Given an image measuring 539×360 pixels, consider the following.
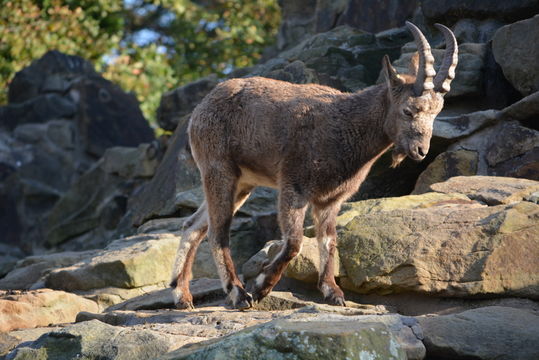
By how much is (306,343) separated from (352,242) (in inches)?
115

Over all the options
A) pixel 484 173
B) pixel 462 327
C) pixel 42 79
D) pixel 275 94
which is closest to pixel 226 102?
pixel 275 94

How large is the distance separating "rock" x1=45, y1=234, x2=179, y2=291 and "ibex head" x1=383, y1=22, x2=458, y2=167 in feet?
10.2

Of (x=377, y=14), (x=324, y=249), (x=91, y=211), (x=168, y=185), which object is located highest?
(x=377, y=14)

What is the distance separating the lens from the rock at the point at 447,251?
22.2 feet

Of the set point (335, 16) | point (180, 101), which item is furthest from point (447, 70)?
point (180, 101)

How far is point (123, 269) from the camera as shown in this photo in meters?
9.09

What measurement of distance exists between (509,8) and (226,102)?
4507mm

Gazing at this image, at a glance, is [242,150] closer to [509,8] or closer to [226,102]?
[226,102]

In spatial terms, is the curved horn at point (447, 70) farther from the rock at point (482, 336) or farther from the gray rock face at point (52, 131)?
the gray rock face at point (52, 131)

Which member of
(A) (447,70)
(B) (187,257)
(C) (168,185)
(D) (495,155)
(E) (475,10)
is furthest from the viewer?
(C) (168,185)

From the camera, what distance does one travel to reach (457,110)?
10.1 m

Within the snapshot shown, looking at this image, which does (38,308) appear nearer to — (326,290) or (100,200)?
(326,290)

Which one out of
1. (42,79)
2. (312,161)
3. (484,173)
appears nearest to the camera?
(312,161)

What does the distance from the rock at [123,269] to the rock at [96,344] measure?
2930mm
